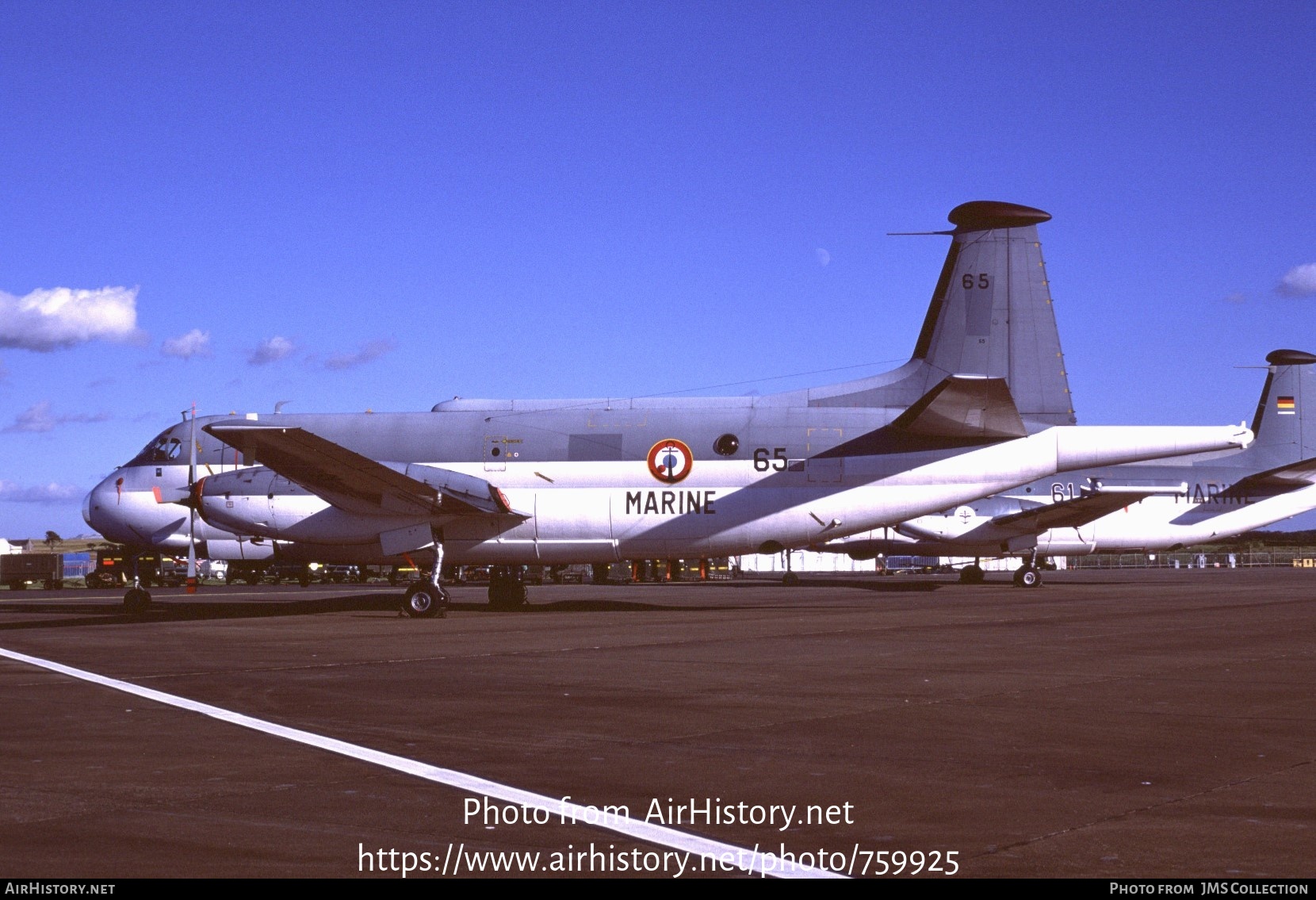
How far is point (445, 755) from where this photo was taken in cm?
805

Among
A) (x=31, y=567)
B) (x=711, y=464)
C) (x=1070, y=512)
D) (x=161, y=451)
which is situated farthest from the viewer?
(x=31, y=567)

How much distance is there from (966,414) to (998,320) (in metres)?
3.30

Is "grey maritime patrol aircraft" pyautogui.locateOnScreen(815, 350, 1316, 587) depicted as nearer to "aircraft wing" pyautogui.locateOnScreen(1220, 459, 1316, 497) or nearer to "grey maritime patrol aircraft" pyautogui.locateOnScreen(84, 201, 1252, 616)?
"aircraft wing" pyautogui.locateOnScreen(1220, 459, 1316, 497)

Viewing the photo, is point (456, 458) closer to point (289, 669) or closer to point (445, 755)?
point (289, 669)

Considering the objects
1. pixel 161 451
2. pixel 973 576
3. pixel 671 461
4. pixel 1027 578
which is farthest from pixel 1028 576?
pixel 161 451

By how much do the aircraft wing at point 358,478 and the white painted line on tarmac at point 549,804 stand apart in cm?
1377

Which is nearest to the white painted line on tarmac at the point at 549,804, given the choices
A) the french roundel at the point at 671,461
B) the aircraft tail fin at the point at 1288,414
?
the french roundel at the point at 671,461

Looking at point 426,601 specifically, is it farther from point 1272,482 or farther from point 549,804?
point 1272,482

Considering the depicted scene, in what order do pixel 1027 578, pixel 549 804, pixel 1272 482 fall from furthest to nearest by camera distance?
pixel 1272 482
pixel 1027 578
pixel 549 804

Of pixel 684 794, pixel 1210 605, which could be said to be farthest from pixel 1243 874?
pixel 1210 605

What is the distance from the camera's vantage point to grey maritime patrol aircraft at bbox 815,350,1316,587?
165ft

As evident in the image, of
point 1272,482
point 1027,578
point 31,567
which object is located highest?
point 1272,482

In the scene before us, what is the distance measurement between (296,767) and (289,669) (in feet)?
22.6

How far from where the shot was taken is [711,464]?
2608 cm
